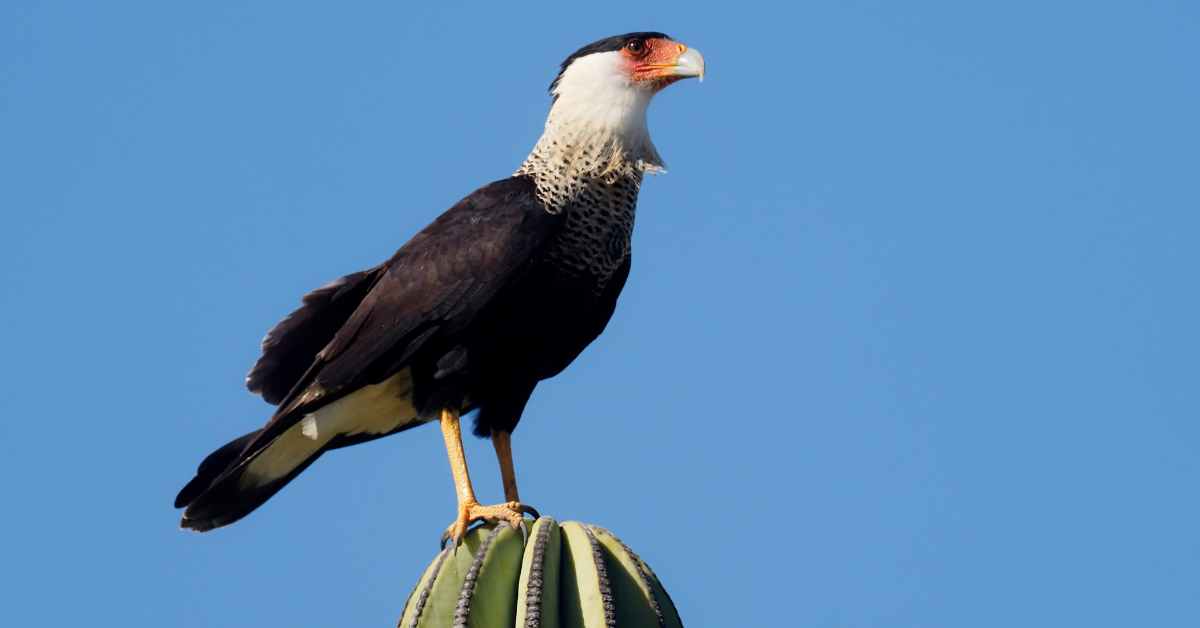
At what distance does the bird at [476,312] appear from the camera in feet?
18.1

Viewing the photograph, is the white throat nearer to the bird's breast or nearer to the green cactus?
the bird's breast

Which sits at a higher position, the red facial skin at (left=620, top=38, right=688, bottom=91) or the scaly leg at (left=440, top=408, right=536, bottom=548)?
the red facial skin at (left=620, top=38, right=688, bottom=91)

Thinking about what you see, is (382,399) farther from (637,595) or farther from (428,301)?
(637,595)

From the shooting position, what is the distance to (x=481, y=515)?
5.05m

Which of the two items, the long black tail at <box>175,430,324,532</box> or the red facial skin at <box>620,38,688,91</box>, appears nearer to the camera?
the long black tail at <box>175,430,324,532</box>

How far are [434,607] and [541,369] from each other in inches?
77.0

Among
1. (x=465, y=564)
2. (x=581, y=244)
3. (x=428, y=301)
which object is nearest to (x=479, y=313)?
(x=428, y=301)

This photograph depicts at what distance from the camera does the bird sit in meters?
5.52

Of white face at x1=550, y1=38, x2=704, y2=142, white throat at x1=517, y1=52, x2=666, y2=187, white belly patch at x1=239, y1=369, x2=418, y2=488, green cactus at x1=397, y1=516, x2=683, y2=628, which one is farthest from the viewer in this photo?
white face at x1=550, y1=38, x2=704, y2=142

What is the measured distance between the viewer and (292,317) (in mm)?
5809

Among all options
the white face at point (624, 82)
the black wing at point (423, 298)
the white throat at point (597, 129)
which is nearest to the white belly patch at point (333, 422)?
the black wing at point (423, 298)

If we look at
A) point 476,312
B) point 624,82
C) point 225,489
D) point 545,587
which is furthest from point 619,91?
point 545,587

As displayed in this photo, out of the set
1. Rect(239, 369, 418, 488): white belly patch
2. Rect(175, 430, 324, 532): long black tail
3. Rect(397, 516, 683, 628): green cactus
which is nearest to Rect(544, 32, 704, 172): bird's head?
Rect(239, 369, 418, 488): white belly patch

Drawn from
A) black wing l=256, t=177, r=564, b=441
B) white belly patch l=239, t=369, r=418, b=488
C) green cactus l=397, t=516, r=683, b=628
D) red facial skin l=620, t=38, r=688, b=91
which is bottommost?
green cactus l=397, t=516, r=683, b=628
